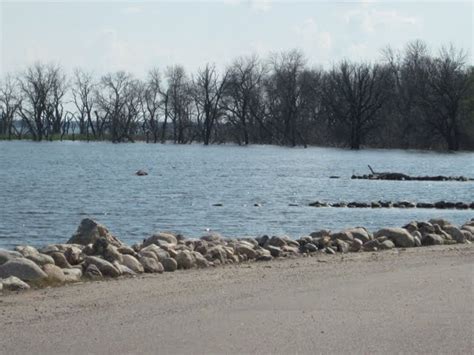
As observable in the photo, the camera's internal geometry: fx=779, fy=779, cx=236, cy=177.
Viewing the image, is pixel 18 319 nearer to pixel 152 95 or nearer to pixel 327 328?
pixel 327 328

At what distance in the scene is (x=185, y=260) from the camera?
12.6m

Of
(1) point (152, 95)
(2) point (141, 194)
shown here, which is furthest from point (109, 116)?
(2) point (141, 194)

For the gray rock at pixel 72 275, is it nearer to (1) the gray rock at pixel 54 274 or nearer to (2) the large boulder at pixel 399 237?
(1) the gray rock at pixel 54 274

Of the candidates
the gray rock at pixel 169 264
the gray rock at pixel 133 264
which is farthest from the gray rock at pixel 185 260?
the gray rock at pixel 133 264

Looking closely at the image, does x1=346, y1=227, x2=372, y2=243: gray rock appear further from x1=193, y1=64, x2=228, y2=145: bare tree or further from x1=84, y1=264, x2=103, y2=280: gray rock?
x1=193, y1=64, x2=228, y2=145: bare tree

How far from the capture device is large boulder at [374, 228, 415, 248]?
1576 centimetres

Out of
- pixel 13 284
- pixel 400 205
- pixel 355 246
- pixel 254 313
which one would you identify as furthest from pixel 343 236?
pixel 400 205

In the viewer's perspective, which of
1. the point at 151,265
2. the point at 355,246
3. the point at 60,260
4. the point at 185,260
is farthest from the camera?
the point at 355,246

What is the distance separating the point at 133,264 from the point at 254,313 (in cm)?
376

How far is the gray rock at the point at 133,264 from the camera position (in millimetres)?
11855

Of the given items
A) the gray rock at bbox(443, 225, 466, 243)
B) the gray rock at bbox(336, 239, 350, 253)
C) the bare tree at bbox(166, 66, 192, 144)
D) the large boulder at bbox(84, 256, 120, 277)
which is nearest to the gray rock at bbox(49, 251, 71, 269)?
the large boulder at bbox(84, 256, 120, 277)

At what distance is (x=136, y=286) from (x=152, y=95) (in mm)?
128677

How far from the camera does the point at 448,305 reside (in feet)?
29.8

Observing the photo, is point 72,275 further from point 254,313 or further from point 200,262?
point 254,313
